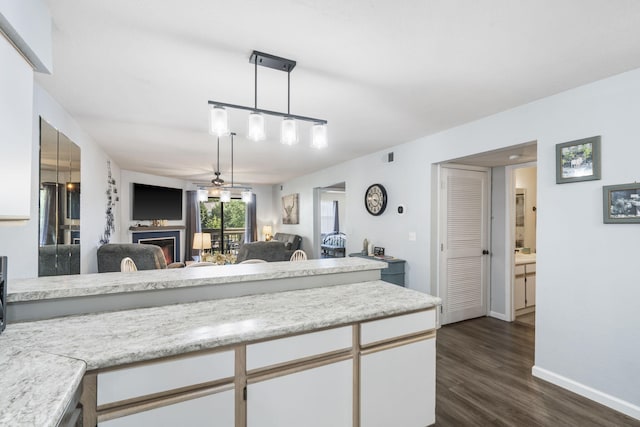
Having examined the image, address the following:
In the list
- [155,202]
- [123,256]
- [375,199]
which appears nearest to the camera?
[123,256]

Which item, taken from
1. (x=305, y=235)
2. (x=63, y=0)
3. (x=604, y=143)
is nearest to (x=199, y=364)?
(x=63, y=0)

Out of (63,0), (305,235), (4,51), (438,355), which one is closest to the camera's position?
(4,51)

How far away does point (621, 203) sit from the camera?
2.10m

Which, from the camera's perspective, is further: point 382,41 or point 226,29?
point 382,41

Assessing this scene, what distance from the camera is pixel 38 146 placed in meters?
2.16

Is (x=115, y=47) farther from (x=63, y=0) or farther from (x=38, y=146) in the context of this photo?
(x=38, y=146)

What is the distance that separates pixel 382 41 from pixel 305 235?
550 centimetres

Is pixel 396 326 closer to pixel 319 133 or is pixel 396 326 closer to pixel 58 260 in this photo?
pixel 319 133

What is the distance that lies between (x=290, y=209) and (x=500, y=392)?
19.4 ft

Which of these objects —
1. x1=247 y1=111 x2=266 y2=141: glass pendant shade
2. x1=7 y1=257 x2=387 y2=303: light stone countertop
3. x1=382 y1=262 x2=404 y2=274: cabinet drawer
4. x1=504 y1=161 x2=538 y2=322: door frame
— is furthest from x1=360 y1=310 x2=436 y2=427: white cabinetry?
x1=504 y1=161 x2=538 y2=322: door frame

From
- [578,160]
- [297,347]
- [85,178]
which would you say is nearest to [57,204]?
[85,178]

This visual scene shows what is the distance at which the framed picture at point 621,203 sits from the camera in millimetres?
2037

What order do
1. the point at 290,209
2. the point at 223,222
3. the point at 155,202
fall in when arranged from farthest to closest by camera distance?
1. the point at 223,222
2. the point at 290,209
3. the point at 155,202

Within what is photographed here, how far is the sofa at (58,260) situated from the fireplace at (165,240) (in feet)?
12.5
